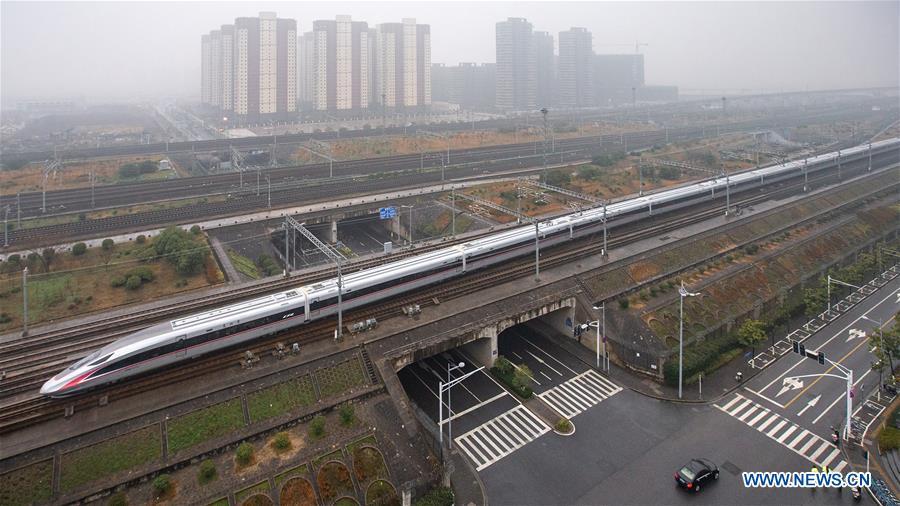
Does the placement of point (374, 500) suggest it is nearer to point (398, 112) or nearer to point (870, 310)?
point (870, 310)

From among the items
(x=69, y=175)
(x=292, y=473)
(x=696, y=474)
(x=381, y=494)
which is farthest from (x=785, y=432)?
(x=69, y=175)

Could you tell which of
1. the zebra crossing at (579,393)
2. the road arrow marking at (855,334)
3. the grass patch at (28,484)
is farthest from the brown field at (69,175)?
the road arrow marking at (855,334)

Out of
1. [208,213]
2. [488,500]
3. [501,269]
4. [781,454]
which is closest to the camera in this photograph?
[488,500]

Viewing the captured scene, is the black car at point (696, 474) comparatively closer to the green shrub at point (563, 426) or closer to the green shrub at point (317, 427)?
the green shrub at point (563, 426)

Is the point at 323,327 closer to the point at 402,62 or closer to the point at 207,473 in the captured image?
the point at 207,473

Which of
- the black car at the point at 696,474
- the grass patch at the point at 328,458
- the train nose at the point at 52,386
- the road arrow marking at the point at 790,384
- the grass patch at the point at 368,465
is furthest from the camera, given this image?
the road arrow marking at the point at 790,384

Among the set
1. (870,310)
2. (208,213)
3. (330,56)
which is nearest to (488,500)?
(870,310)
